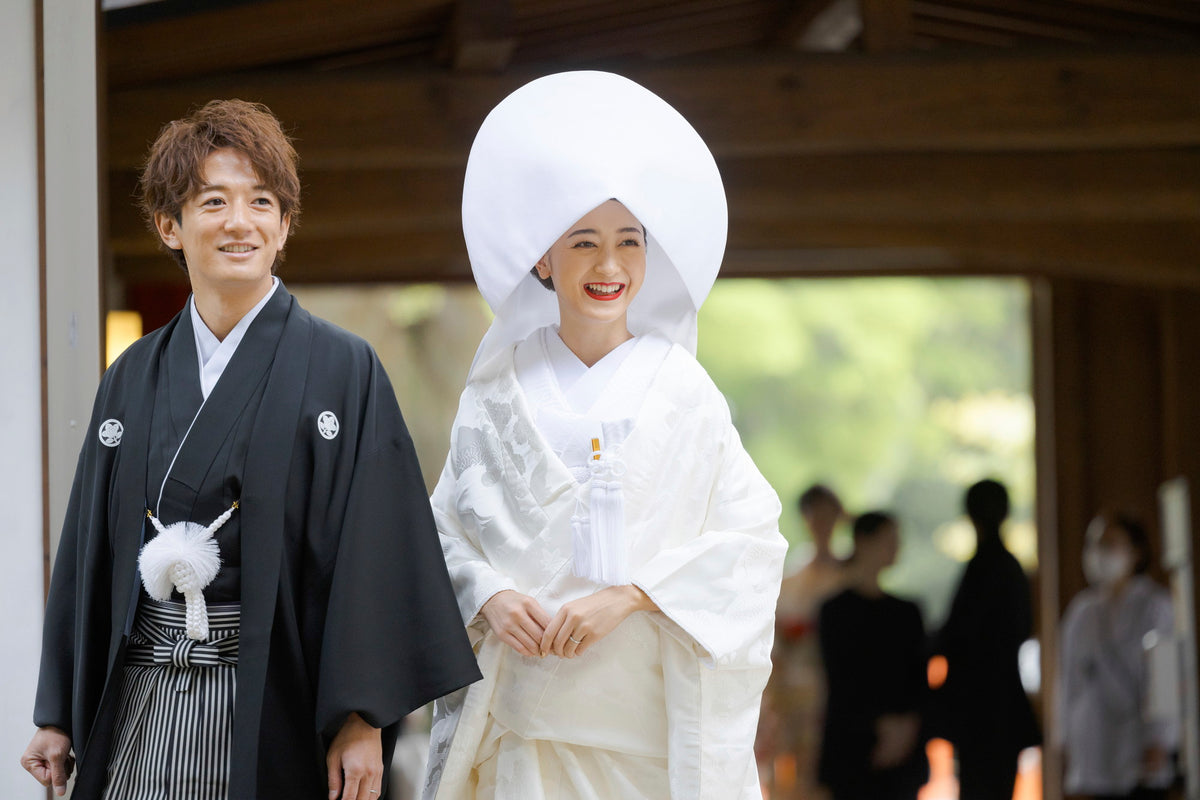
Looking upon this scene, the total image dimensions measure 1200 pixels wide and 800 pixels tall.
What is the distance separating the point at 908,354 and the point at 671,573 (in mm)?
13124

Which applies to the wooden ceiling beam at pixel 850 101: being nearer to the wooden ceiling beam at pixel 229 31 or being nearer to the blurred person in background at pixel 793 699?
the wooden ceiling beam at pixel 229 31

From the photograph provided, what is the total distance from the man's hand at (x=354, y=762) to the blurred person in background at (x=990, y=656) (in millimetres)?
3389

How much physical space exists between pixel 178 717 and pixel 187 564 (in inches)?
9.1

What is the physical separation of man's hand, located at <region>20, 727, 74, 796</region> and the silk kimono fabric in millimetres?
595

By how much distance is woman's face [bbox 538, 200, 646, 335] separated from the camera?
2348 mm

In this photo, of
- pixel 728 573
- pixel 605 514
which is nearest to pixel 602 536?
pixel 605 514

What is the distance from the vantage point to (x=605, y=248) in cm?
235

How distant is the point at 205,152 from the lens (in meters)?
2.14

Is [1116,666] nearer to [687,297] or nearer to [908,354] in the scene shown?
Result: [687,297]

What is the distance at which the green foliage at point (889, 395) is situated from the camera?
46.6 ft

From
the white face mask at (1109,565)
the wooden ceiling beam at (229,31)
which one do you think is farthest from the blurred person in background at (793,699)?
the wooden ceiling beam at (229,31)

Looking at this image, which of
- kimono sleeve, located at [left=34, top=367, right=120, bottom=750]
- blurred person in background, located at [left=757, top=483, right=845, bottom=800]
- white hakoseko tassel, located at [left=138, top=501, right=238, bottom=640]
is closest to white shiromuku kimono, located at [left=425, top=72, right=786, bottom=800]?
white hakoseko tassel, located at [left=138, top=501, right=238, bottom=640]

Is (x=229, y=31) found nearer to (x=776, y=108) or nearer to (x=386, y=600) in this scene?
(x=776, y=108)

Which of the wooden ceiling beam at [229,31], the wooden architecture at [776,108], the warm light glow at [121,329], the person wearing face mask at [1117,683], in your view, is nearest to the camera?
the wooden ceiling beam at [229,31]
